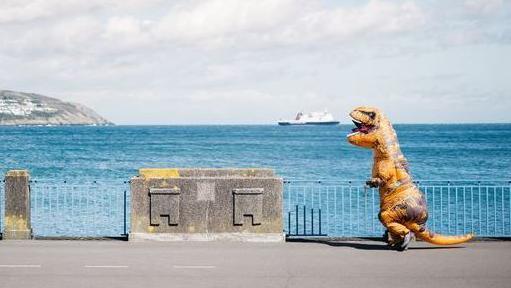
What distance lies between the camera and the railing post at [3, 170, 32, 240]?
1391cm

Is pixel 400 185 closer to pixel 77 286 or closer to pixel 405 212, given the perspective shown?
pixel 405 212

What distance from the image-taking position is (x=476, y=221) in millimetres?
29891

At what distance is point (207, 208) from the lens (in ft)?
45.0

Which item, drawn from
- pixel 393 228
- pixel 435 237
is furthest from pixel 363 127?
pixel 435 237

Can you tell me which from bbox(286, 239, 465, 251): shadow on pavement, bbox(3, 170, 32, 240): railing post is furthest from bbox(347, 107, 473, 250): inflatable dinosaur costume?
bbox(3, 170, 32, 240): railing post

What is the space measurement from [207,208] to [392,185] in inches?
125

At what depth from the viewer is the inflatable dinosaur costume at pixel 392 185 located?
1278 centimetres

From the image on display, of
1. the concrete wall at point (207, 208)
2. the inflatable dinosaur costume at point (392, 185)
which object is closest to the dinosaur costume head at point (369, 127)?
the inflatable dinosaur costume at point (392, 185)

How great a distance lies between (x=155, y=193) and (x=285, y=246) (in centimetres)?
239

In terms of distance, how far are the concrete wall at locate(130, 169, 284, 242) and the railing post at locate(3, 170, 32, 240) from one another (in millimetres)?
1923

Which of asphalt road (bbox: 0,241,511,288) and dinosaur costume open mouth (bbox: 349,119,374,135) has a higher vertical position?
dinosaur costume open mouth (bbox: 349,119,374,135)

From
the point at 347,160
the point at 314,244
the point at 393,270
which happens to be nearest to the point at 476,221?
the point at 314,244

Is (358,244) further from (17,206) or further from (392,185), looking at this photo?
(17,206)

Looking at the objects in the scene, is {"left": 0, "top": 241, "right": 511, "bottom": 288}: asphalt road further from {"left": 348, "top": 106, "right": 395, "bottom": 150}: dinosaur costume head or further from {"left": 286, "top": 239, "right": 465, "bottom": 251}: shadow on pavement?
{"left": 348, "top": 106, "right": 395, "bottom": 150}: dinosaur costume head
